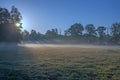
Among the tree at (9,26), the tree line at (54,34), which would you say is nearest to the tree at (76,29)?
the tree line at (54,34)

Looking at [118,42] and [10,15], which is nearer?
[10,15]

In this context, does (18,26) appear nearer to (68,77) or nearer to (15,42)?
(15,42)

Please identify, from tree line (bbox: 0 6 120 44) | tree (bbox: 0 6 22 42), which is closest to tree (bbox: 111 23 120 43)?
tree line (bbox: 0 6 120 44)

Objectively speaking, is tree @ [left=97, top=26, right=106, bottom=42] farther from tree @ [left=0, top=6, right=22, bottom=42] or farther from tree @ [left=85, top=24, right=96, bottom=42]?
tree @ [left=0, top=6, right=22, bottom=42]

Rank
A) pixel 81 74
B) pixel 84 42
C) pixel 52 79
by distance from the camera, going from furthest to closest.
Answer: pixel 84 42
pixel 81 74
pixel 52 79

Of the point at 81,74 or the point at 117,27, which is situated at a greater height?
the point at 117,27

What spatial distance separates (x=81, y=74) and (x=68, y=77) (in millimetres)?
1568

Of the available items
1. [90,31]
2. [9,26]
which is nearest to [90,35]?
[90,31]

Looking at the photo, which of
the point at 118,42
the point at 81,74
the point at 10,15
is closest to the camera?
the point at 81,74

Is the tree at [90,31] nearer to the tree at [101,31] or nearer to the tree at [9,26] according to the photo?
the tree at [101,31]

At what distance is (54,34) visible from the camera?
155m

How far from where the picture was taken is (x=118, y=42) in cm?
11988

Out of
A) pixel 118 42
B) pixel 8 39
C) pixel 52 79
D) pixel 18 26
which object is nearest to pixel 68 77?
pixel 52 79

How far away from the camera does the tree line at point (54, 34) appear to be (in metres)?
83.1
